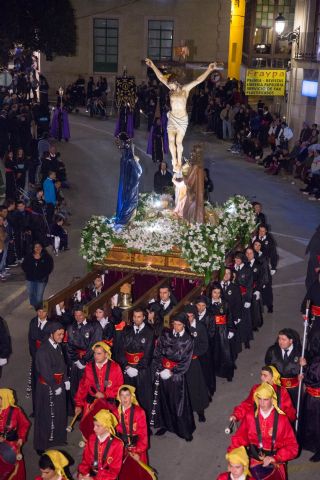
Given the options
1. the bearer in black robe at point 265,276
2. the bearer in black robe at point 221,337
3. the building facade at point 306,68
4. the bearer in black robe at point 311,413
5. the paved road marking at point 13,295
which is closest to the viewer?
the bearer in black robe at point 311,413

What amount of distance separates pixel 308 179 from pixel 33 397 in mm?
15934

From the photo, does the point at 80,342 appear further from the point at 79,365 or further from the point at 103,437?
the point at 103,437

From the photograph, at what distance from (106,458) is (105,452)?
0.23 feet

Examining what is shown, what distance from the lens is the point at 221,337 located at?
1298 cm

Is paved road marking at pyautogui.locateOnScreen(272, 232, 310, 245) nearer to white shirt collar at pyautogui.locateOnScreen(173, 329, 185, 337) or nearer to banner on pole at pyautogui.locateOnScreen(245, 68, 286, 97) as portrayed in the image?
white shirt collar at pyautogui.locateOnScreen(173, 329, 185, 337)

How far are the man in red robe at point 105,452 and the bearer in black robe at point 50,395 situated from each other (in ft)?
6.67

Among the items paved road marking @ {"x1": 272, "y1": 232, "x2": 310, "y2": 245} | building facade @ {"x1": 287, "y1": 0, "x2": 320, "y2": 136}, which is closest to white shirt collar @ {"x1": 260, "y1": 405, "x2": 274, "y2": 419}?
paved road marking @ {"x1": 272, "y1": 232, "x2": 310, "y2": 245}

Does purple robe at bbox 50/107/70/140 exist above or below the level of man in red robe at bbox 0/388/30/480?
above

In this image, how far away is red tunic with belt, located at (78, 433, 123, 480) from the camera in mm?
9016

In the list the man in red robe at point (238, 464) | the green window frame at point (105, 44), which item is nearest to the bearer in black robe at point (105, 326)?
the man in red robe at point (238, 464)

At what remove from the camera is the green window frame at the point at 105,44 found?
42.1 meters

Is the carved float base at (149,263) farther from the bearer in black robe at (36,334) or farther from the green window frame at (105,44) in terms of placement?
the green window frame at (105,44)

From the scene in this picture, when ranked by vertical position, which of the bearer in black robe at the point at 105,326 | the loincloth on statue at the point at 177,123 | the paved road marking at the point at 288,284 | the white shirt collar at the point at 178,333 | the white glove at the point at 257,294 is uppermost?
the loincloth on statue at the point at 177,123

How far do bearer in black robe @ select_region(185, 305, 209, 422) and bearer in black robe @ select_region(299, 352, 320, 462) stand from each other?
1547mm
